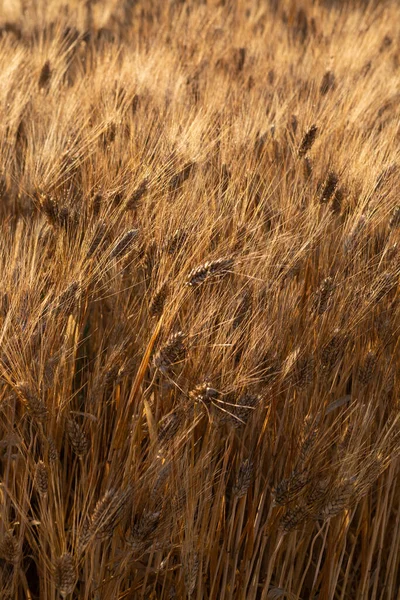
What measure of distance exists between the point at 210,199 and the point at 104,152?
0.43 m

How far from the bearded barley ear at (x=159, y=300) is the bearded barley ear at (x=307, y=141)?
2.36 feet

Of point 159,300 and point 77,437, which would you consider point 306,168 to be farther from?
point 77,437

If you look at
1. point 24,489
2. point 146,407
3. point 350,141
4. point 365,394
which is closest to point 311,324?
point 365,394

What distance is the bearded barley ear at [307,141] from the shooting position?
1.80m

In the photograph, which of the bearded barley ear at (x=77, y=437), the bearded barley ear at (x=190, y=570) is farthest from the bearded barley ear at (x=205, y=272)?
the bearded barley ear at (x=190, y=570)

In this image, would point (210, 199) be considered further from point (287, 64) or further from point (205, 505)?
point (287, 64)

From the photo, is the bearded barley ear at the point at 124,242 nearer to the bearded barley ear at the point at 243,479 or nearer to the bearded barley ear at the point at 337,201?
the bearded barley ear at the point at 243,479

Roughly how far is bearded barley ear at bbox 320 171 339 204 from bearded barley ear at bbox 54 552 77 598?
893 mm

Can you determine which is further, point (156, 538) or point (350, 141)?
point (350, 141)

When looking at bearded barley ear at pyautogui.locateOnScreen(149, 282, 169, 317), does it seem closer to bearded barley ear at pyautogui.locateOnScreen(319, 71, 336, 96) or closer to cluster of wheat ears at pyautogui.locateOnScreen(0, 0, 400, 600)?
cluster of wheat ears at pyautogui.locateOnScreen(0, 0, 400, 600)

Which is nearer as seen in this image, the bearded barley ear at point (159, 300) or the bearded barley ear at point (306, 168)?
the bearded barley ear at point (159, 300)

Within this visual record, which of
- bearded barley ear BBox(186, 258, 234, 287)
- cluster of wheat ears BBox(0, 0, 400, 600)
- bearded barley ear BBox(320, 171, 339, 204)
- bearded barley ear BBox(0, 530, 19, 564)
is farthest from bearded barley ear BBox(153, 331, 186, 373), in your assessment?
bearded barley ear BBox(320, 171, 339, 204)

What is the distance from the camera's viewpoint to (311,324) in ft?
4.36

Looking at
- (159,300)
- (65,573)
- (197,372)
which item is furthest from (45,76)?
(65,573)
